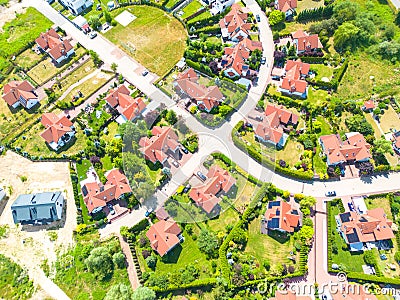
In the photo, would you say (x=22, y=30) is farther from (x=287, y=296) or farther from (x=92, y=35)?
(x=287, y=296)

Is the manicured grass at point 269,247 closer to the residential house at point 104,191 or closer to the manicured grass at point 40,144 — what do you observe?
the residential house at point 104,191

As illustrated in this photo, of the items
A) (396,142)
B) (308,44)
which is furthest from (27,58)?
(396,142)

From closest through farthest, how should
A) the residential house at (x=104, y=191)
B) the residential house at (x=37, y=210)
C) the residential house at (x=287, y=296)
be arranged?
the residential house at (x=287, y=296) → the residential house at (x=37, y=210) → the residential house at (x=104, y=191)

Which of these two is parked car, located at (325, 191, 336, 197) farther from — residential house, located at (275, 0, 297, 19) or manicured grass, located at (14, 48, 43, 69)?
manicured grass, located at (14, 48, 43, 69)

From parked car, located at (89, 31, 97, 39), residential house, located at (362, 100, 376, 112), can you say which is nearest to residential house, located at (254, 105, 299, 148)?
residential house, located at (362, 100, 376, 112)

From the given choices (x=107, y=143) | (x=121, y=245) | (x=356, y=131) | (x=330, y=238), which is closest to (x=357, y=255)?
(x=330, y=238)

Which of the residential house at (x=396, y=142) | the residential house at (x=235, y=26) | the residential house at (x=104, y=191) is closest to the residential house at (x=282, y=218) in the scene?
the residential house at (x=396, y=142)
